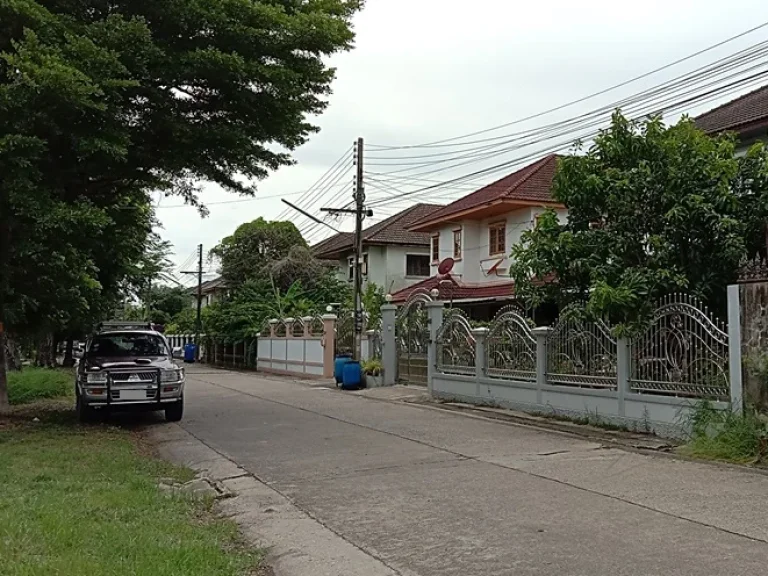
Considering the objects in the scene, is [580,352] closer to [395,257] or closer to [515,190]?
[515,190]

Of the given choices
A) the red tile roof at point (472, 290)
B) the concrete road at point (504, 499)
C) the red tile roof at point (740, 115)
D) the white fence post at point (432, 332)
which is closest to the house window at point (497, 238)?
the red tile roof at point (472, 290)

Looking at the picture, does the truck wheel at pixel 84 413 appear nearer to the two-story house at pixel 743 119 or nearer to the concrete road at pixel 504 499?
the concrete road at pixel 504 499

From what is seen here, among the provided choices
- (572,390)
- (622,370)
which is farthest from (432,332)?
(622,370)

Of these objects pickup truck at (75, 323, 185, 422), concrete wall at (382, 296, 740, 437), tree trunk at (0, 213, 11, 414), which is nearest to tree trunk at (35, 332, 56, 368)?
tree trunk at (0, 213, 11, 414)

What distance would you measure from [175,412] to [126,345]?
1600 mm

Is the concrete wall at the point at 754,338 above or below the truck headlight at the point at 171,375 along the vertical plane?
above

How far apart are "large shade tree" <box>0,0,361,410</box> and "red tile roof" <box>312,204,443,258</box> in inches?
838

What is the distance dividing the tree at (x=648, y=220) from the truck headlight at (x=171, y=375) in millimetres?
6616

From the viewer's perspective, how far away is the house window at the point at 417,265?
3947 centimetres

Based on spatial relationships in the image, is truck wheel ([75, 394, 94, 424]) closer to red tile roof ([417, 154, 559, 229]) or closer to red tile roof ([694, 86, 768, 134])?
red tile roof ([694, 86, 768, 134])

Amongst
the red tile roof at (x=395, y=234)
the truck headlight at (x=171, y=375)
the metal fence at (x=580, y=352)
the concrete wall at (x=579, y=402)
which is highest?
the red tile roof at (x=395, y=234)

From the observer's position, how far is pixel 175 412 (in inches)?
604

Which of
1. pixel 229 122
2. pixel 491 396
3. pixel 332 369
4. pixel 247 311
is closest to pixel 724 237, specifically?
pixel 491 396

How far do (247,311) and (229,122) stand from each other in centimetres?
2609
